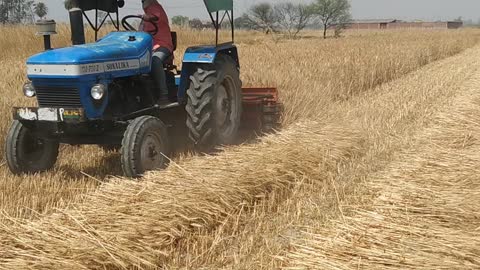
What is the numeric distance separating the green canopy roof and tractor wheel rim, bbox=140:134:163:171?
161 centimetres

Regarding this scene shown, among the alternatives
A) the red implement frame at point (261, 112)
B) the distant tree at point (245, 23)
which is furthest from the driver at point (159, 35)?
the distant tree at point (245, 23)

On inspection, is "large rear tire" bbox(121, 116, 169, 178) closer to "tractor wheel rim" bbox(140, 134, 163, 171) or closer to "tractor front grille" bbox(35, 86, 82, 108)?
"tractor wheel rim" bbox(140, 134, 163, 171)

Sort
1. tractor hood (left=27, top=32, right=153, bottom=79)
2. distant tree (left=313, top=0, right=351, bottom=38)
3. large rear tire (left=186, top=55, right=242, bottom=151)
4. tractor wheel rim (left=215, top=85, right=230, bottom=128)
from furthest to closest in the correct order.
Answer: distant tree (left=313, top=0, right=351, bottom=38), tractor wheel rim (left=215, top=85, right=230, bottom=128), large rear tire (left=186, top=55, right=242, bottom=151), tractor hood (left=27, top=32, right=153, bottom=79)

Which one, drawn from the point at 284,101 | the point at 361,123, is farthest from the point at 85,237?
the point at 284,101

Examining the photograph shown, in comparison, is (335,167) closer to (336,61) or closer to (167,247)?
(167,247)

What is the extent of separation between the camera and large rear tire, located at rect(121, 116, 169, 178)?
14.0 feet

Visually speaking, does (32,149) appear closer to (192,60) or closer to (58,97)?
(58,97)

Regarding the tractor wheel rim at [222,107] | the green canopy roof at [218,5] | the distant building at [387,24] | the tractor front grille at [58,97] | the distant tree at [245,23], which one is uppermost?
the distant building at [387,24]

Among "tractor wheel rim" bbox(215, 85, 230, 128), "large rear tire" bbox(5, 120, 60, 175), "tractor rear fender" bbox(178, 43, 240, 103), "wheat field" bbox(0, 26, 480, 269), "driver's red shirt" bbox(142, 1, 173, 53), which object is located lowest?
"wheat field" bbox(0, 26, 480, 269)

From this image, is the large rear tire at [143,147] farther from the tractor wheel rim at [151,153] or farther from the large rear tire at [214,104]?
the large rear tire at [214,104]

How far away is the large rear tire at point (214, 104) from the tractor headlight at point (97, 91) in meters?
1.01

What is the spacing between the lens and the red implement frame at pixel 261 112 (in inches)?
251

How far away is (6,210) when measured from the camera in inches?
145

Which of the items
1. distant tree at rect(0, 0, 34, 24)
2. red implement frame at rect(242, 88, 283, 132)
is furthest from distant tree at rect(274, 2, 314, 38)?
red implement frame at rect(242, 88, 283, 132)
